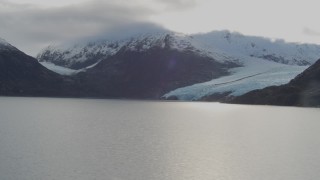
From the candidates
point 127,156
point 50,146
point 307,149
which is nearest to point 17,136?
point 50,146

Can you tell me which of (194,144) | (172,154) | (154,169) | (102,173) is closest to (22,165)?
(102,173)

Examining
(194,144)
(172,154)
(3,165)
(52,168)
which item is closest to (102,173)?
(52,168)

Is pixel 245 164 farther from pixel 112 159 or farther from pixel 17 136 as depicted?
pixel 17 136

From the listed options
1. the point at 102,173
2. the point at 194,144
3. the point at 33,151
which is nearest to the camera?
the point at 102,173

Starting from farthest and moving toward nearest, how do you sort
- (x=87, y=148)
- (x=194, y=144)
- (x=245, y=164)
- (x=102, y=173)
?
(x=194, y=144) < (x=87, y=148) < (x=245, y=164) < (x=102, y=173)

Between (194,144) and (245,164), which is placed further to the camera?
(194,144)

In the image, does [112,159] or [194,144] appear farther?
[194,144]

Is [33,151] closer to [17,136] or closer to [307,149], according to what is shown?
[17,136]

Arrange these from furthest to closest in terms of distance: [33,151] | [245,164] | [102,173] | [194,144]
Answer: [194,144], [33,151], [245,164], [102,173]
